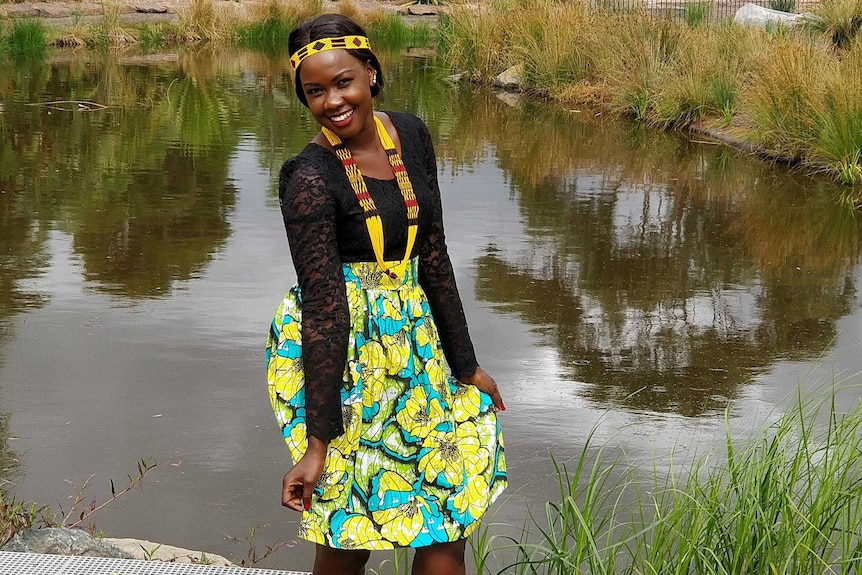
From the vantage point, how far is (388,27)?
96.9ft

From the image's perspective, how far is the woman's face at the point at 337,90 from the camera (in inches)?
105

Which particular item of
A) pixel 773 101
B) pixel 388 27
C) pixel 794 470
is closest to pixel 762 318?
pixel 794 470

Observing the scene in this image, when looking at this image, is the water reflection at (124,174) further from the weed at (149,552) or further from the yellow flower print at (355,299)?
the yellow flower print at (355,299)

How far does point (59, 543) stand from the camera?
344 centimetres

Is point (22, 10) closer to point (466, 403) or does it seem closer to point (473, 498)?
point (466, 403)

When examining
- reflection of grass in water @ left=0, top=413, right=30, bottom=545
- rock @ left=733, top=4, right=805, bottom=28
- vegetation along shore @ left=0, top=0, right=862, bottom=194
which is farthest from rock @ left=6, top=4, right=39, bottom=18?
reflection of grass in water @ left=0, top=413, right=30, bottom=545

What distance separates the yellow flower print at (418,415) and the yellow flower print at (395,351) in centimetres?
7

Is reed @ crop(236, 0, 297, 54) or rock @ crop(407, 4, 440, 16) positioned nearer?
reed @ crop(236, 0, 297, 54)

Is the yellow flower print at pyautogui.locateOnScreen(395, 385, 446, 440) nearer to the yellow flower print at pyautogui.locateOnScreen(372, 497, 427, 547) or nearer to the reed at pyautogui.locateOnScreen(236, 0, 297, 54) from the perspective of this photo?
the yellow flower print at pyautogui.locateOnScreen(372, 497, 427, 547)

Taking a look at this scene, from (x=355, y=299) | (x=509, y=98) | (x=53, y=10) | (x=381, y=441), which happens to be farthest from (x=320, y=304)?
(x=53, y=10)

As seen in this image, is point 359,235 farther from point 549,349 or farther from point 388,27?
point 388,27

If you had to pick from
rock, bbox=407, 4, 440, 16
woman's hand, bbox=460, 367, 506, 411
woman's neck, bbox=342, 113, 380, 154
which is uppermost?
rock, bbox=407, 4, 440, 16

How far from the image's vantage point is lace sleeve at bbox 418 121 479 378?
2.86 metres

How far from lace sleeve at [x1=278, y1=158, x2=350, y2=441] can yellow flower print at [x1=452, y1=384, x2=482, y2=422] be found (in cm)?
32
